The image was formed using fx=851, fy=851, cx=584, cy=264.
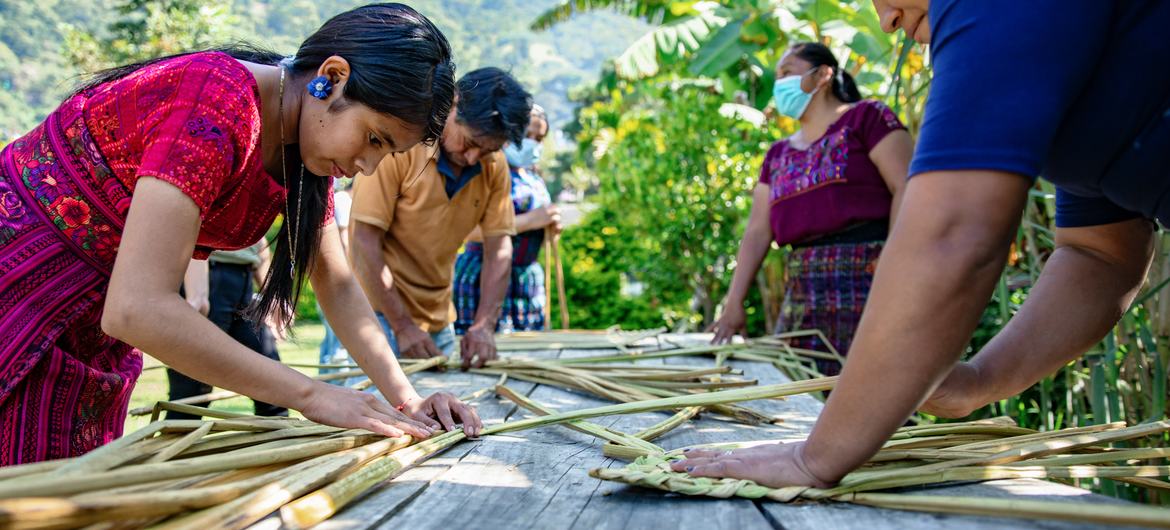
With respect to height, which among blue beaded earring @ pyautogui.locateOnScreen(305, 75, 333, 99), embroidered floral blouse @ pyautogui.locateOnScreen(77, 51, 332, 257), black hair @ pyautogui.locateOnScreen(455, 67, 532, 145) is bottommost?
embroidered floral blouse @ pyautogui.locateOnScreen(77, 51, 332, 257)

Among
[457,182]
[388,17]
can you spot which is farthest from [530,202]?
[388,17]

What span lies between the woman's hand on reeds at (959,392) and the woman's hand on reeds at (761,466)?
289 millimetres

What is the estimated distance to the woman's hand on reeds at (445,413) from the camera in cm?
162

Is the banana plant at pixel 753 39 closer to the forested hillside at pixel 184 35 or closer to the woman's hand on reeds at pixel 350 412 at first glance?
the forested hillside at pixel 184 35

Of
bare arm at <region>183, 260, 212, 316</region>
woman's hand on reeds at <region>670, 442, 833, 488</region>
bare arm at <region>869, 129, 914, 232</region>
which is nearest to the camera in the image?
woman's hand on reeds at <region>670, 442, 833, 488</region>

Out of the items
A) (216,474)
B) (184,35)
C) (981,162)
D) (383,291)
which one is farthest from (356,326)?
(184,35)

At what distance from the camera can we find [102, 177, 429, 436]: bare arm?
1.18 m

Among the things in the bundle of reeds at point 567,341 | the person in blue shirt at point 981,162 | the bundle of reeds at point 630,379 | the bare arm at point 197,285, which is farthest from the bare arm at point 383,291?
the person in blue shirt at point 981,162

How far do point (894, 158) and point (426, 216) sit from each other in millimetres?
1653

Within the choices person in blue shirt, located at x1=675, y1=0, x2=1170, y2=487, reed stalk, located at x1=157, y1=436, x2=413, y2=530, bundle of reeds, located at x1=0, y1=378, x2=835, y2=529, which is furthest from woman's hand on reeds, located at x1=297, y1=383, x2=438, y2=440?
person in blue shirt, located at x1=675, y1=0, x2=1170, y2=487

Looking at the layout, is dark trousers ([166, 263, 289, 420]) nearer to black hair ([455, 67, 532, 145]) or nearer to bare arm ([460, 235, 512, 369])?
bare arm ([460, 235, 512, 369])

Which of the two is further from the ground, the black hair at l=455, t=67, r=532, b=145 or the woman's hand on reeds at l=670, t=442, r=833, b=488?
the black hair at l=455, t=67, r=532, b=145

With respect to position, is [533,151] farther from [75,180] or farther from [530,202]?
[75,180]

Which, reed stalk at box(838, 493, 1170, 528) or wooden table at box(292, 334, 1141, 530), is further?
wooden table at box(292, 334, 1141, 530)
